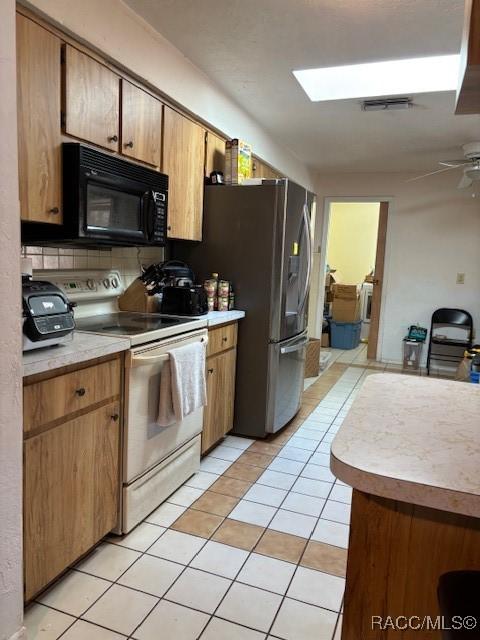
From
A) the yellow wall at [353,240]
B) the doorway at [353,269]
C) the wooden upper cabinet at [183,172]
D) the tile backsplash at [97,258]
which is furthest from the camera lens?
the yellow wall at [353,240]

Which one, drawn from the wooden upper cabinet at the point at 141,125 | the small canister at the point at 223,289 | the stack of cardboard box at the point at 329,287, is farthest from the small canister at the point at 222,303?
the stack of cardboard box at the point at 329,287

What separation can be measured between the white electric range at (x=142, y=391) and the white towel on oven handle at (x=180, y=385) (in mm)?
33

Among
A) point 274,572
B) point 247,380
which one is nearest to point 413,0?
point 247,380

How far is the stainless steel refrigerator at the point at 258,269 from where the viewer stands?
291 centimetres

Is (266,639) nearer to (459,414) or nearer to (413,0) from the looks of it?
(459,414)

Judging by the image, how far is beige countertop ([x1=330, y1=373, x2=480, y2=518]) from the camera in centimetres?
77

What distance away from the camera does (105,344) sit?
5.65ft

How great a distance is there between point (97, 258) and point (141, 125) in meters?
0.72

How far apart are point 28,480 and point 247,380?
1780mm

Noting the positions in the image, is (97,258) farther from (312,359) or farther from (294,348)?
(312,359)

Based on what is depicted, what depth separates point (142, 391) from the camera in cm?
197

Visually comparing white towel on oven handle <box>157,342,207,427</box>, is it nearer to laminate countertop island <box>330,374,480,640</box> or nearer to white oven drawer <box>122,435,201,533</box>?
white oven drawer <box>122,435,201,533</box>

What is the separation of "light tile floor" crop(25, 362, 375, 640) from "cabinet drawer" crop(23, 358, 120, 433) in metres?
0.64

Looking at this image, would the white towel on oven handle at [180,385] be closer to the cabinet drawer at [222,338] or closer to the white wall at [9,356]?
the cabinet drawer at [222,338]
